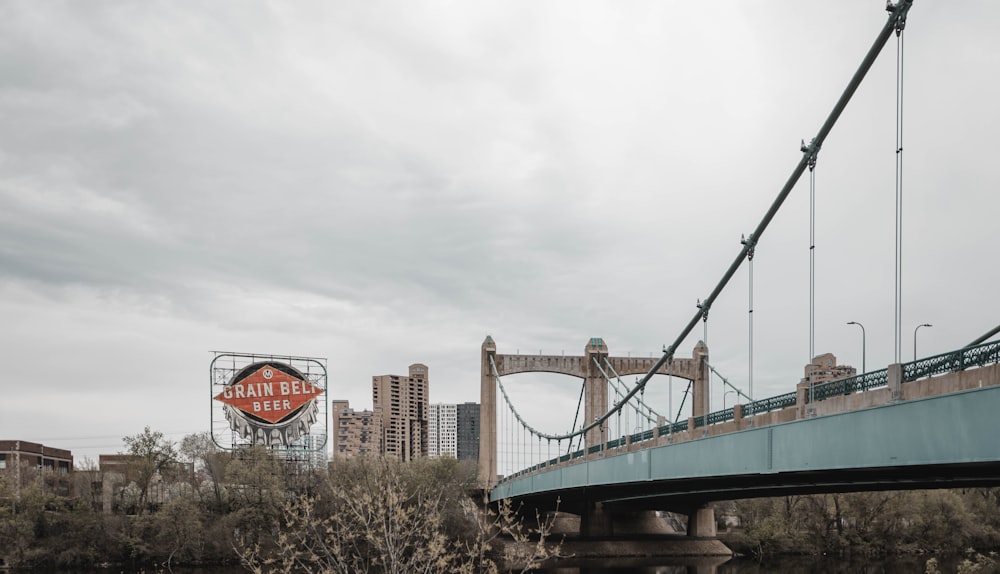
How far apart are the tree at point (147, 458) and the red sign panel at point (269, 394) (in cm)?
640

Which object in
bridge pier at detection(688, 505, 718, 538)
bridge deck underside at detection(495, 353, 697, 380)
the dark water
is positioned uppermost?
bridge deck underside at detection(495, 353, 697, 380)

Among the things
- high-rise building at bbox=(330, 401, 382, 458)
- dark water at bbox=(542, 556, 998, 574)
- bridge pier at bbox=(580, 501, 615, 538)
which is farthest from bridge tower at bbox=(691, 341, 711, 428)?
high-rise building at bbox=(330, 401, 382, 458)

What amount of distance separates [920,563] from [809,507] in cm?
1033

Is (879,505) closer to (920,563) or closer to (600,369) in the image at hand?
(920,563)

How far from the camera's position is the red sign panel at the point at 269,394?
237 ft

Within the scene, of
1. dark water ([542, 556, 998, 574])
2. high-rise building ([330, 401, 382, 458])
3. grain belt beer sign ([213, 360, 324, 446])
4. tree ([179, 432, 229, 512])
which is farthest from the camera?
high-rise building ([330, 401, 382, 458])

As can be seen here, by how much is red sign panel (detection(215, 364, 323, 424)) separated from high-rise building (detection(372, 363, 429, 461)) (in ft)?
334

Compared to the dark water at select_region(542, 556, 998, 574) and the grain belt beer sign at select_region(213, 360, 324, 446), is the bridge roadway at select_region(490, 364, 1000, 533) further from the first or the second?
the grain belt beer sign at select_region(213, 360, 324, 446)

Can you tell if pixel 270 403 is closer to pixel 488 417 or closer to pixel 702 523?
pixel 488 417

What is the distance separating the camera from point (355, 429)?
582 ft

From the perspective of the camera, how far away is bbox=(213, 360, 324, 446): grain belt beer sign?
237ft

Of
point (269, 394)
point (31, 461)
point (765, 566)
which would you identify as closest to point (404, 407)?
point (31, 461)

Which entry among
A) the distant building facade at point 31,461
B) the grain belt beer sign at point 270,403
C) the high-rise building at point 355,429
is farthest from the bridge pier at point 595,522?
the high-rise building at point 355,429

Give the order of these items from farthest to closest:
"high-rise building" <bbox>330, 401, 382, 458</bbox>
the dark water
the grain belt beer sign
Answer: "high-rise building" <bbox>330, 401, 382, 458</bbox> < the grain belt beer sign < the dark water
